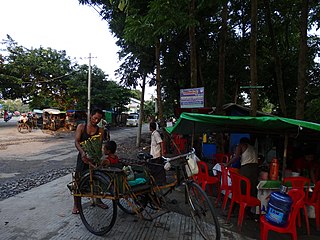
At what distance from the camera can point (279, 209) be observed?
10.8 ft

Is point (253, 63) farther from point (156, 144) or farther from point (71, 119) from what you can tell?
point (71, 119)

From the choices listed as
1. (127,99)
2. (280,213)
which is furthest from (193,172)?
(127,99)

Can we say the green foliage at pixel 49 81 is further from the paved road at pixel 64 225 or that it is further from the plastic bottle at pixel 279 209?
the plastic bottle at pixel 279 209

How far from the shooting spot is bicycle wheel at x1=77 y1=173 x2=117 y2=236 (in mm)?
3523

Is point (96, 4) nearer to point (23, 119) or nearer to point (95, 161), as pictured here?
point (95, 161)

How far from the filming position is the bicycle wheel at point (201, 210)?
11.0 feet

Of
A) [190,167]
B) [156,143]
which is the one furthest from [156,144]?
[190,167]

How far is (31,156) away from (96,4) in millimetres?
6992

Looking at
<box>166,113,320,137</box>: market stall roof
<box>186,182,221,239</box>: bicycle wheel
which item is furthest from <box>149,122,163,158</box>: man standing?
<box>186,182,221,239</box>: bicycle wheel

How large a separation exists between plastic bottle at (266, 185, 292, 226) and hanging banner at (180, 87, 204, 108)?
3.20 meters

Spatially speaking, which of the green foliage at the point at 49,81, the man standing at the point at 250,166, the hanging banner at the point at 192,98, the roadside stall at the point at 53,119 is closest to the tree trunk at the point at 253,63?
the hanging banner at the point at 192,98

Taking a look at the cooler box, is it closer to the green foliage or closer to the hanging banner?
the hanging banner

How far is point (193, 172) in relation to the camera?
3.69m

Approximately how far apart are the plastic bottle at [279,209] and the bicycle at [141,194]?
0.79 m
